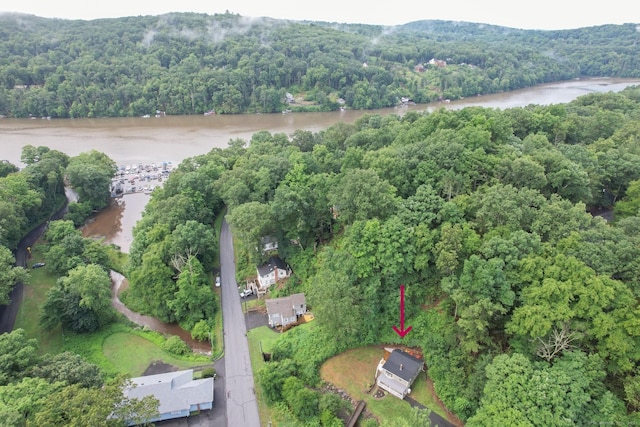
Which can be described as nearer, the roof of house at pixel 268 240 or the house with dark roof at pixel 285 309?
the house with dark roof at pixel 285 309

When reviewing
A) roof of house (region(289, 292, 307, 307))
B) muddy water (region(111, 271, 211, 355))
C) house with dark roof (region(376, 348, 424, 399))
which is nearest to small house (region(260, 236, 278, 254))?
roof of house (region(289, 292, 307, 307))

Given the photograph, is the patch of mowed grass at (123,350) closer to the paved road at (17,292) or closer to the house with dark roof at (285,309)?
the house with dark roof at (285,309)

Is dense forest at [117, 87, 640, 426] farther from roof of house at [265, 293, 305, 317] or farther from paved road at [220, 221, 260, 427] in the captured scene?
roof of house at [265, 293, 305, 317]

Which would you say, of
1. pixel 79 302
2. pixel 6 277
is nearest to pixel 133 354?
pixel 79 302

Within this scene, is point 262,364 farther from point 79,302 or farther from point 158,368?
point 79,302

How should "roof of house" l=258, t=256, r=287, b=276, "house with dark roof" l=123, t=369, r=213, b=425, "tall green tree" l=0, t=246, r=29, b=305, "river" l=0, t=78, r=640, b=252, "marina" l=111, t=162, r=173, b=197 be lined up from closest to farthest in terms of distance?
"house with dark roof" l=123, t=369, r=213, b=425 → "tall green tree" l=0, t=246, r=29, b=305 → "roof of house" l=258, t=256, r=287, b=276 → "river" l=0, t=78, r=640, b=252 → "marina" l=111, t=162, r=173, b=197

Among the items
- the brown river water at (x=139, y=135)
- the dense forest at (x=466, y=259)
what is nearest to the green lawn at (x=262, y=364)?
the dense forest at (x=466, y=259)

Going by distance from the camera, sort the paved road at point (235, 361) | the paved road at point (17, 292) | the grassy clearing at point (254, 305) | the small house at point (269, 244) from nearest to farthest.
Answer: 1. the paved road at point (235, 361)
2. the paved road at point (17, 292)
3. the grassy clearing at point (254, 305)
4. the small house at point (269, 244)
